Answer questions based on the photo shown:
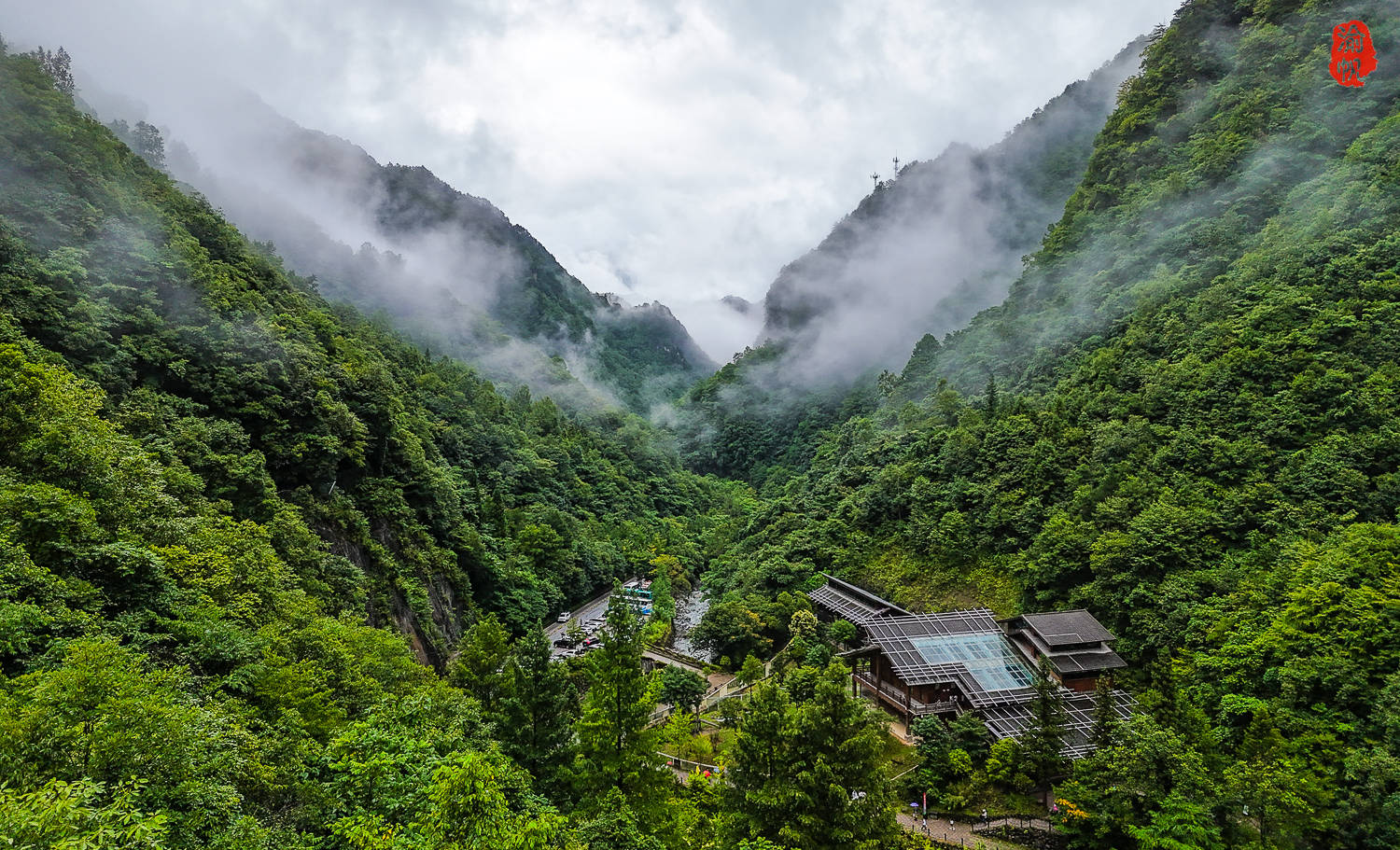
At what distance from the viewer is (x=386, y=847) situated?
33.7ft

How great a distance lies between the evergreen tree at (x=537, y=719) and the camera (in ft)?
76.4

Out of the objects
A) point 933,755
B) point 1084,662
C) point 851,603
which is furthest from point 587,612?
point 1084,662

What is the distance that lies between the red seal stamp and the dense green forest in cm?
137

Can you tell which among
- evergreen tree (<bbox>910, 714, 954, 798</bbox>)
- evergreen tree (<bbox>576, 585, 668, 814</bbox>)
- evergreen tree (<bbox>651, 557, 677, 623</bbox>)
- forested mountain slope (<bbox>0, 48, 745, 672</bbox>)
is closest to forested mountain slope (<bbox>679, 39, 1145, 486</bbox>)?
evergreen tree (<bbox>651, 557, 677, 623</bbox>)

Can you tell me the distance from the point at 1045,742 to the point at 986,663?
8.29m

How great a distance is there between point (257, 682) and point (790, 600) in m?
40.2

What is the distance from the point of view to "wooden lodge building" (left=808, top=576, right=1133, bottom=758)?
32.8 metres

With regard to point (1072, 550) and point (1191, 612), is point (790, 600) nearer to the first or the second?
point (1072, 550)

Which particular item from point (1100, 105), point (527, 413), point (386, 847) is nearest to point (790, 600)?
point (386, 847)

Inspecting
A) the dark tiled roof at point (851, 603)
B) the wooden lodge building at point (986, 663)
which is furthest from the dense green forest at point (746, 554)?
the dark tiled roof at point (851, 603)

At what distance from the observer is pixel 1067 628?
35625 mm

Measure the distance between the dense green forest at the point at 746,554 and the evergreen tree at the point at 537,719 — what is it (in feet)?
0.37

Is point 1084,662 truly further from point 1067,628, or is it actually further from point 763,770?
point 763,770

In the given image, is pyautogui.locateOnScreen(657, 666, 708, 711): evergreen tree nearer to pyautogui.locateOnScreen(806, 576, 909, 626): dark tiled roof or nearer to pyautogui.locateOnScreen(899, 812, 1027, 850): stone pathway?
pyautogui.locateOnScreen(806, 576, 909, 626): dark tiled roof
